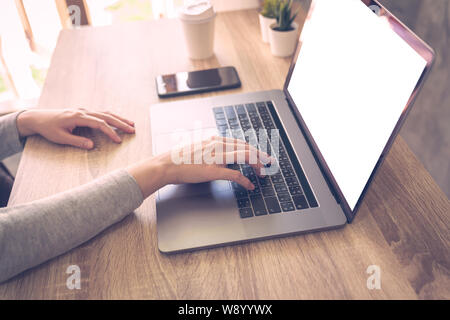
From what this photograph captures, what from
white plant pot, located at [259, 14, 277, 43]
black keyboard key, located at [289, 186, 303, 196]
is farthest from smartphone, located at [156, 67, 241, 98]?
black keyboard key, located at [289, 186, 303, 196]

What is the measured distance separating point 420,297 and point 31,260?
1.84ft

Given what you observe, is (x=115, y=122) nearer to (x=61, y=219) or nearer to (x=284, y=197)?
(x=61, y=219)

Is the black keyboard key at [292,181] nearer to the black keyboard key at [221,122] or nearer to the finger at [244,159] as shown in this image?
the finger at [244,159]

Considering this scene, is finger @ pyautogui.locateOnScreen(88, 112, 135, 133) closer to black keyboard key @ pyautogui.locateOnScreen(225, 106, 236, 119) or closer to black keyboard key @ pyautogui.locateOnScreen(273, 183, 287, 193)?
black keyboard key @ pyautogui.locateOnScreen(225, 106, 236, 119)

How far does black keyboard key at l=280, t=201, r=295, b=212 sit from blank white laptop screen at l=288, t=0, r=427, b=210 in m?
0.09

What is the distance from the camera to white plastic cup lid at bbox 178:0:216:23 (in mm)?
992

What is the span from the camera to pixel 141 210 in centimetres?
66

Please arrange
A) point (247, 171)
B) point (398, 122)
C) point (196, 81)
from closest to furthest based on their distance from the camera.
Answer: point (398, 122) → point (247, 171) → point (196, 81)

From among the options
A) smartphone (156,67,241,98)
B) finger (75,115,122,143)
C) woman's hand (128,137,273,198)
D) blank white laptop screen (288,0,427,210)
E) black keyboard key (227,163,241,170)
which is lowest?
smartphone (156,67,241,98)

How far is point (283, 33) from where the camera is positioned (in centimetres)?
103

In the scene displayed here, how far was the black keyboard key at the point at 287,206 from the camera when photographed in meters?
0.62

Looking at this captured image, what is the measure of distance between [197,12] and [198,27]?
0.04m

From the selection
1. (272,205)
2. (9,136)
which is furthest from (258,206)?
(9,136)
